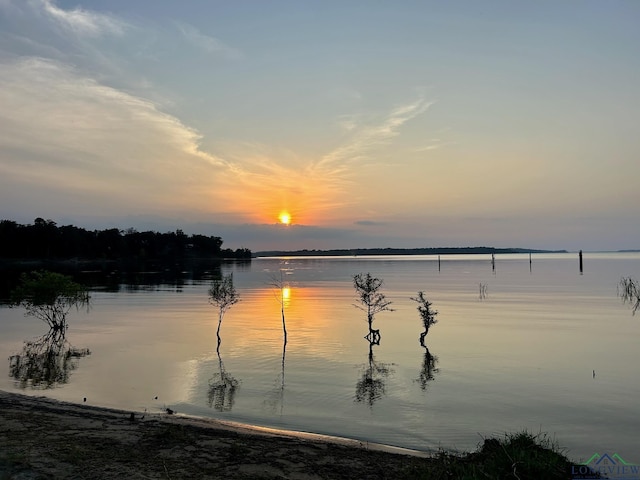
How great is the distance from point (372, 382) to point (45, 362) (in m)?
19.8

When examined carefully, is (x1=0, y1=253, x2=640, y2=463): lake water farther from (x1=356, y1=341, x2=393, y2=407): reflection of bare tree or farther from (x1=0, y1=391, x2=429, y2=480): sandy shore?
(x1=0, y1=391, x2=429, y2=480): sandy shore

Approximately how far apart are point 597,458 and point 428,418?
599 cm

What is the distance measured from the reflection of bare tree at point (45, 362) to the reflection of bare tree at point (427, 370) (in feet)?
60.2

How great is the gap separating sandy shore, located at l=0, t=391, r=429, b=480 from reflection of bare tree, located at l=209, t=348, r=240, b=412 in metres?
4.21

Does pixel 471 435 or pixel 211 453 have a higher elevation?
pixel 211 453

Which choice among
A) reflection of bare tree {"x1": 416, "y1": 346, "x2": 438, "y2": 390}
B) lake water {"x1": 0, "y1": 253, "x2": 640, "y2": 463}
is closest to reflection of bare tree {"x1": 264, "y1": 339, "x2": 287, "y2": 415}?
lake water {"x1": 0, "y1": 253, "x2": 640, "y2": 463}

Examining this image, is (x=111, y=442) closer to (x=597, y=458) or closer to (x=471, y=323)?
(x=597, y=458)

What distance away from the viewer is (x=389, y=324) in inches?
1858

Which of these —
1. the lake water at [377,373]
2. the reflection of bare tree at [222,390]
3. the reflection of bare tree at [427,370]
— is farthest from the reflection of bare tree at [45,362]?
the reflection of bare tree at [427,370]

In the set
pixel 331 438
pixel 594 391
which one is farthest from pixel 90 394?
pixel 594 391

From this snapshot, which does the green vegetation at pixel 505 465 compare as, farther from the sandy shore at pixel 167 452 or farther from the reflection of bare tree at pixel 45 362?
the reflection of bare tree at pixel 45 362

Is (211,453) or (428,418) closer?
(211,453)

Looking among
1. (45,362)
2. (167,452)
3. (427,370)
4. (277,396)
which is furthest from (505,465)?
(45,362)

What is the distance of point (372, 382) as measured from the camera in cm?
2522
